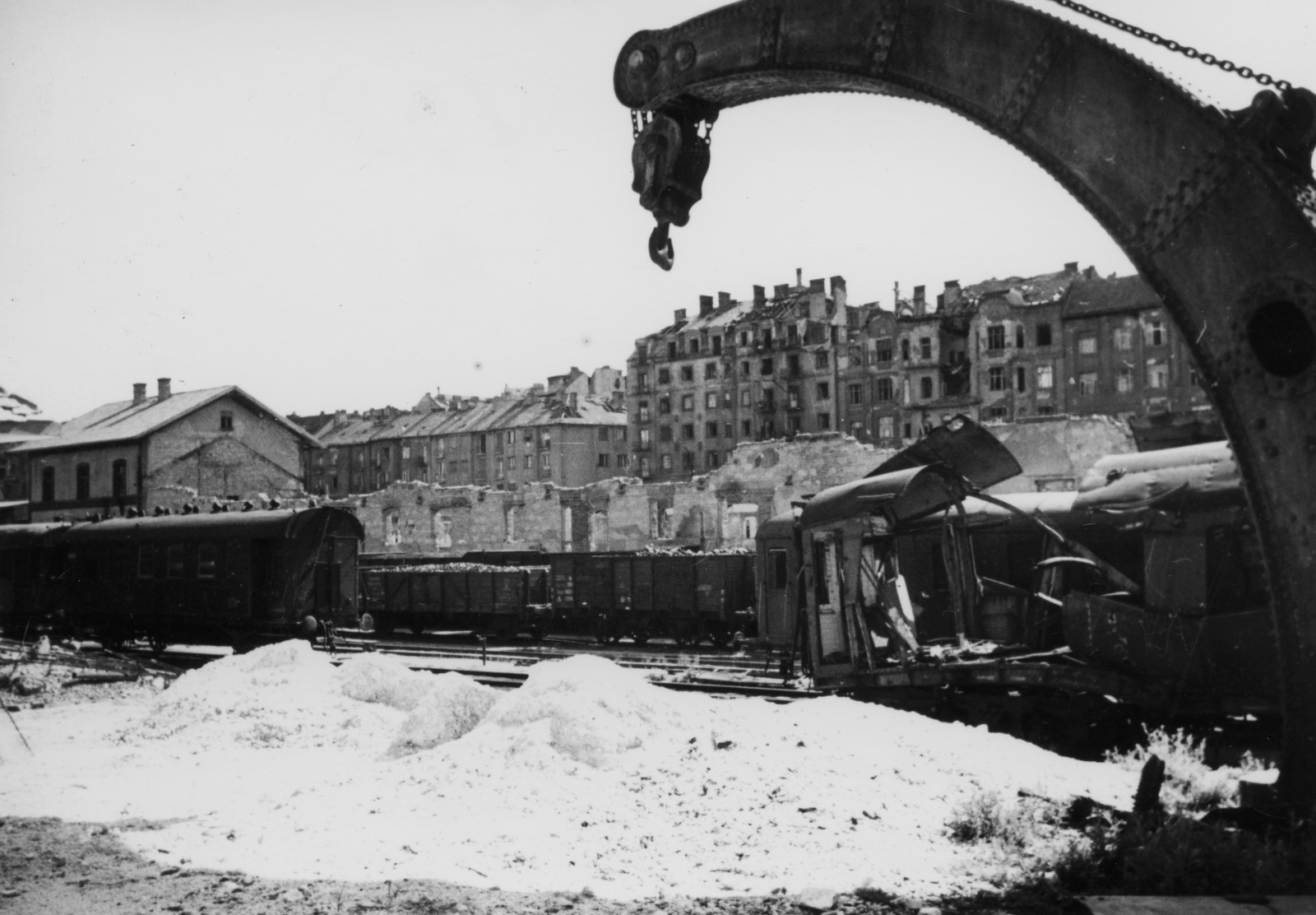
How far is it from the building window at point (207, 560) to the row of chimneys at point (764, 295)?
5541 cm

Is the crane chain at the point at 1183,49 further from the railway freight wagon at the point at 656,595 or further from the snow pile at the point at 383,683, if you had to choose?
the railway freight wagon at the point at 656,595

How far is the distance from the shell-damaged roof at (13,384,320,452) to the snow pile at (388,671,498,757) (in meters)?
37.8

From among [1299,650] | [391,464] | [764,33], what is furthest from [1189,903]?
[391,464]

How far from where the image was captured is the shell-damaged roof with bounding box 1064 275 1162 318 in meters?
56.7

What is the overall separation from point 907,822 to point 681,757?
6.85 ft

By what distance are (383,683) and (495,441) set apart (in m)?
71.3

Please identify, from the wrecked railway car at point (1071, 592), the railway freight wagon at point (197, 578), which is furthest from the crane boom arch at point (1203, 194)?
the railway freight wagon at point (197, 578)

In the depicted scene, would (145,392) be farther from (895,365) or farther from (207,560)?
(895,365)

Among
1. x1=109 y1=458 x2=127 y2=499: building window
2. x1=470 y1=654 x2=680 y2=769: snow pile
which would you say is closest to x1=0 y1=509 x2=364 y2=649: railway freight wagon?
x1=470 y1=654 x2=680 y2=769: snow pile

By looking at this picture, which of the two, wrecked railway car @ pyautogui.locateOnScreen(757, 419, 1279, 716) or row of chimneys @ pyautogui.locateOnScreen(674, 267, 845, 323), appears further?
row of chimneys @ pyautogui.locateOnScreen(674, 267, 845, 323)

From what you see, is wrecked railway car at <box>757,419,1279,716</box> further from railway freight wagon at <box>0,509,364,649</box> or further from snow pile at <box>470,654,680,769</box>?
railway freight wagon at <box>0,509,364,649</box>

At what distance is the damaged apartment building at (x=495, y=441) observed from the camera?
8000 cm

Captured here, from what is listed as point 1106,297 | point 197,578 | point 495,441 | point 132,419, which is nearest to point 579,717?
point 197,578

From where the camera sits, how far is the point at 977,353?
61.3m
